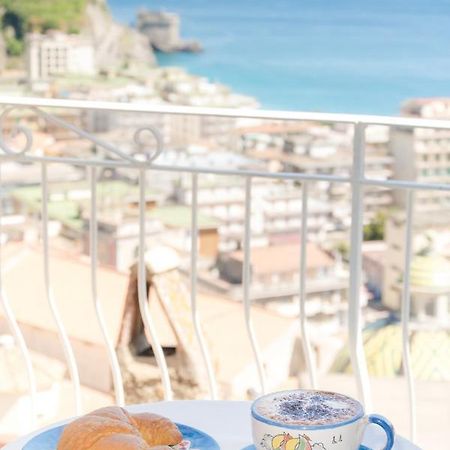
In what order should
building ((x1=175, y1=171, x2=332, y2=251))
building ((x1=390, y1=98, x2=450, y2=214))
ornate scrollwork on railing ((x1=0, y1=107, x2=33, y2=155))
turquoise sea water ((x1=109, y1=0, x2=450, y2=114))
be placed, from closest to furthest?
ornate scrollwork on railing ((x1=0, y1=107, x2=33, y2=155)) → turquoise sea water ((x1=109, y1=0, x2=450, y2=114)) → building ((x1=175, y1=171, x2=332, y2=251)) → building ((x1=390, y1=98, x2=450, y2=214))

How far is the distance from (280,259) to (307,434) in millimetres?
21664

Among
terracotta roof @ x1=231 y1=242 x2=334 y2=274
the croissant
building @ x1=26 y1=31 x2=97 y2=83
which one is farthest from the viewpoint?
building @ x1=26 y1=31 x2=97 y2=83

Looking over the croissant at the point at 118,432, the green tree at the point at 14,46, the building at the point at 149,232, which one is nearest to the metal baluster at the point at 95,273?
the croissant at the point at 118,432

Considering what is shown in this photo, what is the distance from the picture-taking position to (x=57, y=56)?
3222 centimetres

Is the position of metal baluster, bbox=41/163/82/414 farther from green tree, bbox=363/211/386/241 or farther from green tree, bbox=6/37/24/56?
green tree, bbox=6/37/24/56

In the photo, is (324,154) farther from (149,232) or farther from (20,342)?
(20,342)

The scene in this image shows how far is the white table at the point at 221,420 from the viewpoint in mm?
718

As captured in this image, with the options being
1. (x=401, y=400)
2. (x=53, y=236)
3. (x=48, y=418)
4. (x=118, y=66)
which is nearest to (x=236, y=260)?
(x=53, y=236)

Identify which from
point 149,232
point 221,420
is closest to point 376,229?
point 149,232

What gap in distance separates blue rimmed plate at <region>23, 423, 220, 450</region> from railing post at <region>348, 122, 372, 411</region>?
576 mm

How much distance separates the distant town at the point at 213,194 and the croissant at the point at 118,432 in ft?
37.0

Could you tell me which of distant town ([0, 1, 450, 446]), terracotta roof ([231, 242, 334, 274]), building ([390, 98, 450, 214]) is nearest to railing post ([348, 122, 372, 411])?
distant town ([0, 1, 450, 446])

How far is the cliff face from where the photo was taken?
31.2 meters

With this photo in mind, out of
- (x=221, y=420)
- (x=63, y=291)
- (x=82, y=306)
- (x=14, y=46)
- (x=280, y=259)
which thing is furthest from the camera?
(x=14, y=46)
